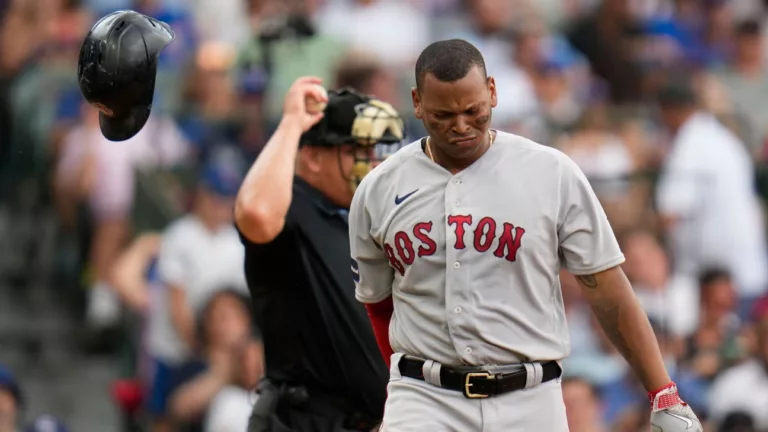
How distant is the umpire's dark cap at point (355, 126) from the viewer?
5.46 meters

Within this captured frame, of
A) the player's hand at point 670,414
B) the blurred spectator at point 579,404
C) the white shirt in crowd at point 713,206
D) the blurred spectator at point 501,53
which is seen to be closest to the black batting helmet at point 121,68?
the player's hand at point 670,414

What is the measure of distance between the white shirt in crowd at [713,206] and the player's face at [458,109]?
5.44 metres

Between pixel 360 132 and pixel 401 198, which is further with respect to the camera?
pixel 360 132

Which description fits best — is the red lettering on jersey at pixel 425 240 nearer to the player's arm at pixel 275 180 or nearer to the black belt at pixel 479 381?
the black belt at pixel 479 381

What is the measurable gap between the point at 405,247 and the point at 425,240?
74mm

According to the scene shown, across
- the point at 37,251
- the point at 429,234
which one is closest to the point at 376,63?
the point at 37,251

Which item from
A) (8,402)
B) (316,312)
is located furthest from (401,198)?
(8,402)

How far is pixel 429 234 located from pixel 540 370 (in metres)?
0.52

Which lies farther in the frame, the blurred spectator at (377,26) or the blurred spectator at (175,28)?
the blurred spectator at (377,26)

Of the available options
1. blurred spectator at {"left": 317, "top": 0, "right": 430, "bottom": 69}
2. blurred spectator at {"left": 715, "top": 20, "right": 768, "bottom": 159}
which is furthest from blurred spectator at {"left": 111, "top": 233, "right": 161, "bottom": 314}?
blurred spectator at {"left": 715, "top": 20, "right": 768, "bottom": 159}

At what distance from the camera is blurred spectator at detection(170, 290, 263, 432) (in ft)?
26.9

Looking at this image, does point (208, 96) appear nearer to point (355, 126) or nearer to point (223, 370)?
point (223, 370)

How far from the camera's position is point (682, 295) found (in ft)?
30.7

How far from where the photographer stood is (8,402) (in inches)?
291
